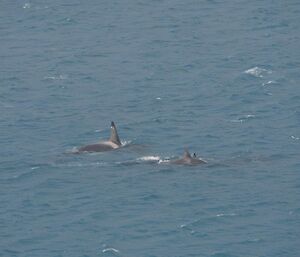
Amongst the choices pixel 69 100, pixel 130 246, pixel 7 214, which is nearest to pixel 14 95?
pixel 69 100

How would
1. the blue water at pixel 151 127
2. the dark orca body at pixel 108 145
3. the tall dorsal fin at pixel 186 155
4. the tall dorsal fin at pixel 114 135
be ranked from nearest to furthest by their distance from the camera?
the blue water at pixel 151 127 < the tall dorsal fin at pixel 186 155 < the dark orca body at pixel 108 145 < the tall dorsal fin at pixel 114 135

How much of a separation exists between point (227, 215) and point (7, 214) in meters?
14.6

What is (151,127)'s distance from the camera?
336 feet

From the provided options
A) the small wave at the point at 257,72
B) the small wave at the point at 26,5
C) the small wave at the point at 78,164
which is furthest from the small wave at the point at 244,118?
the small wave at the point at 26,5

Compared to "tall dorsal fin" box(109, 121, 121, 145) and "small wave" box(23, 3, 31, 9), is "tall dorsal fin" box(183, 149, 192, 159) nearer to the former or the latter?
"tall dorsal fin" box(109, 121, 121, 145)

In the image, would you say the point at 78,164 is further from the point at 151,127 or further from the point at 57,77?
the point at 57,77

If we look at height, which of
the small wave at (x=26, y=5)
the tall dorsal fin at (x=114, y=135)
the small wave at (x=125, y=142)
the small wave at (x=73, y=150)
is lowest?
the small wave at (x=125, y=142)

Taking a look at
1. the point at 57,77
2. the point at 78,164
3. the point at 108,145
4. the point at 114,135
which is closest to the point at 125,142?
the point at 114,135

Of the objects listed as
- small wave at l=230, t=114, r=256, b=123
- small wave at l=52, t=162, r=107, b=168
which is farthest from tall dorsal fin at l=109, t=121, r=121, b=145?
small wave at l=230, t=114, r=256, b=123

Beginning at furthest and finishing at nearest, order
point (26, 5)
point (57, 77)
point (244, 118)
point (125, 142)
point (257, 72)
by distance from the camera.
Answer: point (26, 5) < point (57, 77) < point (257, 72) < point (244, 118) < point (125, 142)

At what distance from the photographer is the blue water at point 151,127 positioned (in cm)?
8112

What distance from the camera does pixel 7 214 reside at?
84.9 metres

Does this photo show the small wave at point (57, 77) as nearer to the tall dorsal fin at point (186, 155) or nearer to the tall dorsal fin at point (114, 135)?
the tall dorsal fin at point (114, 135)

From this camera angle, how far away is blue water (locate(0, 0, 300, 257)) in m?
81.1
